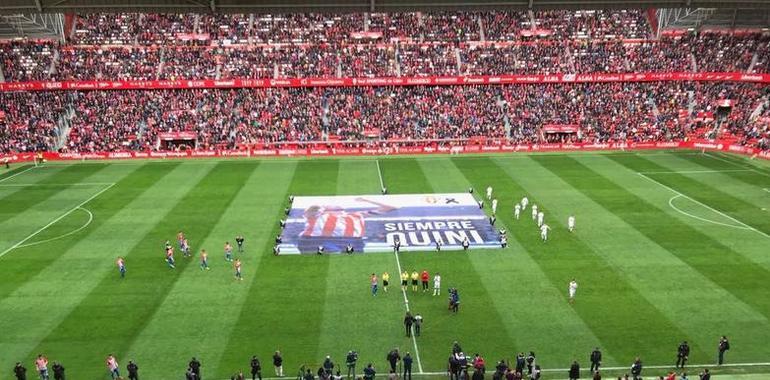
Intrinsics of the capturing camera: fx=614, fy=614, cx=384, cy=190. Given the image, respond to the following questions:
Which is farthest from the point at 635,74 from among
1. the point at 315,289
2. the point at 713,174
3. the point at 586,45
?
the point at 315,289

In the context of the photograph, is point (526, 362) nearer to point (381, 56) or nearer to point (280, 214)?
point (280, 214)

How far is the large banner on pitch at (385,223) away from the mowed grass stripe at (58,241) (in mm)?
11790

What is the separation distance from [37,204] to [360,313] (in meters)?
29.1

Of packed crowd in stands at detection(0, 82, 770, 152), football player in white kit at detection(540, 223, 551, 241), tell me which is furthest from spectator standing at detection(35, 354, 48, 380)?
packed crowd in stands at detection(0, 82, 770, 152)

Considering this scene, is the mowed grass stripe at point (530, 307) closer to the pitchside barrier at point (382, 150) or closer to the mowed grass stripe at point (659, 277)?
the mowed grass stripe at point (659, 277)

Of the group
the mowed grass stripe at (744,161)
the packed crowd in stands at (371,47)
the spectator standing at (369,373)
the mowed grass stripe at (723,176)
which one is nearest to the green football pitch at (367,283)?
the mowed grass stripe at (723,176)

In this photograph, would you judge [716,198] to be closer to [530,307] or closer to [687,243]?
[687,243]

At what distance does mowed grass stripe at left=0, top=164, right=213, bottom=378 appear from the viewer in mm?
22812

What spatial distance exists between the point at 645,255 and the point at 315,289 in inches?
661

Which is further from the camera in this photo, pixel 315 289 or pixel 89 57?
pixel 89 57

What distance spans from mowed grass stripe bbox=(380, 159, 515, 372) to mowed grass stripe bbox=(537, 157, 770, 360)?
357 inches

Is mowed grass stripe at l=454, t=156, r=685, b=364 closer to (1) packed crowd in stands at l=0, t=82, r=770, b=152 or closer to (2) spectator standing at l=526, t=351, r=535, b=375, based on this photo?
(2) spectator standing at l=526, t=351, r=535, b=375

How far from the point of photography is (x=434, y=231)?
35406 mm

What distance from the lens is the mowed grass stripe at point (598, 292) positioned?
75.5 feet
